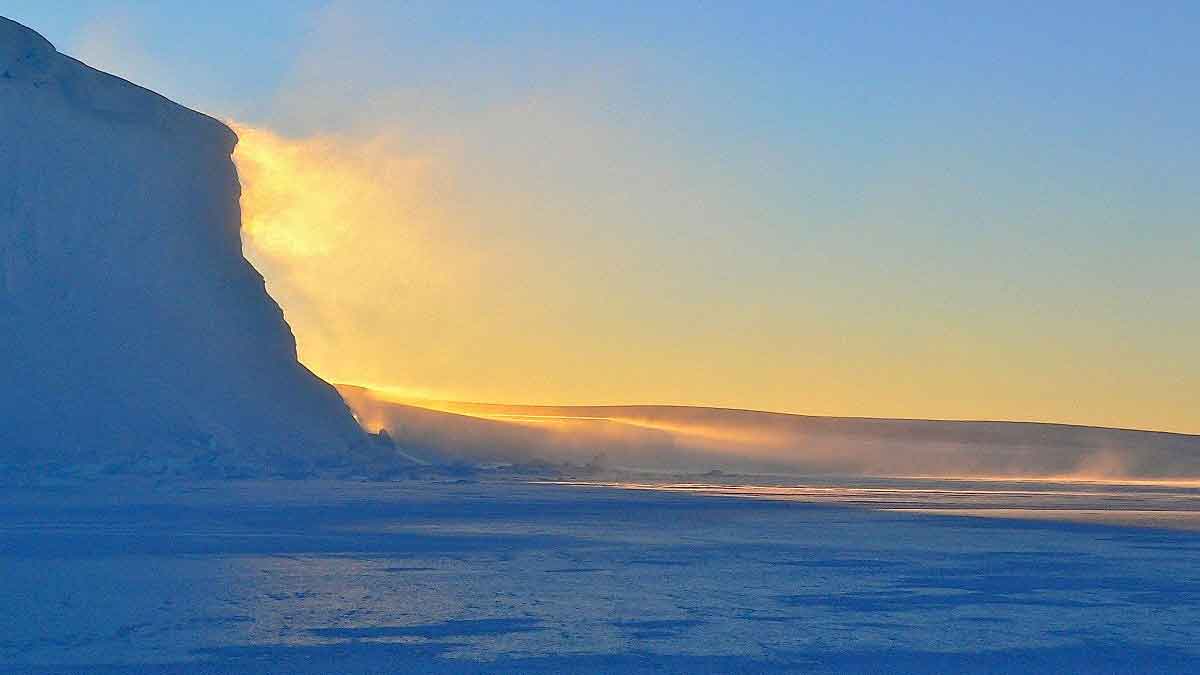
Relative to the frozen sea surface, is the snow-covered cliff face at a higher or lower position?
higher

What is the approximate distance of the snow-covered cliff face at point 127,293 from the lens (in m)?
23.1

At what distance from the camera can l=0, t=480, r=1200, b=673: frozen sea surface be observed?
5559 millimetres

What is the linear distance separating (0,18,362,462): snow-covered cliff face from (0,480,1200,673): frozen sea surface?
29.8 feet

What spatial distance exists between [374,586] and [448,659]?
2455 mm

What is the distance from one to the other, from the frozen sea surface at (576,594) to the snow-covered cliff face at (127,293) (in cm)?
908

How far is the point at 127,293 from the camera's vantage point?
2573 centimetres

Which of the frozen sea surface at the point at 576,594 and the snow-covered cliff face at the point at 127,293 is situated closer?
the frozen sea surface at the point at 576,594

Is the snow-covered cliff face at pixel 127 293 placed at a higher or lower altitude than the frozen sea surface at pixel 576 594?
higher

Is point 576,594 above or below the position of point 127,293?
below

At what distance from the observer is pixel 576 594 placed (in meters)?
7.54

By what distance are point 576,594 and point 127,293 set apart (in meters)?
20.5

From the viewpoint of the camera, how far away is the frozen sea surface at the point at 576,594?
5.56 metres

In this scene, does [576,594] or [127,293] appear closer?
[576,594]

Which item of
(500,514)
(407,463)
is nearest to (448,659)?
(500,514)
